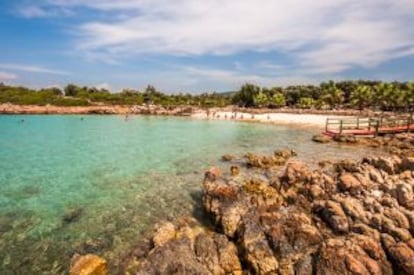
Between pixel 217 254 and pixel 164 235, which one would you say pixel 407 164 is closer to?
pixel 217 254

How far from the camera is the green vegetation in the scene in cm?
9994

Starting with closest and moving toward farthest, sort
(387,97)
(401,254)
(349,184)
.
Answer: (401,254)
(349,184)
(387,97)

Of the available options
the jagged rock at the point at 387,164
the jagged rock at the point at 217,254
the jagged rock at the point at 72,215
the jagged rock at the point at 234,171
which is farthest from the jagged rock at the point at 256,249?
the jagged rock at the point at 234,171

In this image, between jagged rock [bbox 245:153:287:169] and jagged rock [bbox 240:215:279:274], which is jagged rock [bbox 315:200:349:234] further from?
jagged rock [bbox 245:153:287:169]

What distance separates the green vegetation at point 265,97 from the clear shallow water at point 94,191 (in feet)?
233

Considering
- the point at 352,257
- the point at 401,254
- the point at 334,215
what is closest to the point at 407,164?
the point at 334,215

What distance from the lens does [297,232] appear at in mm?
11633

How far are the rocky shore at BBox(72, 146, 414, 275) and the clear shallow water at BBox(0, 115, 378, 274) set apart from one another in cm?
222

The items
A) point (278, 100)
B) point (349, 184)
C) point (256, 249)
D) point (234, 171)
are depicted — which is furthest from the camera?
point (278, 100)

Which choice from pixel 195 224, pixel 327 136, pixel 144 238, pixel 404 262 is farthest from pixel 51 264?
pixel 327 136

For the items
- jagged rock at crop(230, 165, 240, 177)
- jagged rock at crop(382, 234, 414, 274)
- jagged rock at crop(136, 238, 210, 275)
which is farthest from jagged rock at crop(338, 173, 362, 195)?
jagged rock at crop(136, 238, 210, 275)

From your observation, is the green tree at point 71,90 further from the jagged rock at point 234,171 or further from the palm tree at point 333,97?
the jagged rock at point 234,171

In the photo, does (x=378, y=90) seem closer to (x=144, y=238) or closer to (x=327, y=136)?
(x=327, y=136)

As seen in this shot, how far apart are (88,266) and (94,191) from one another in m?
10.8
